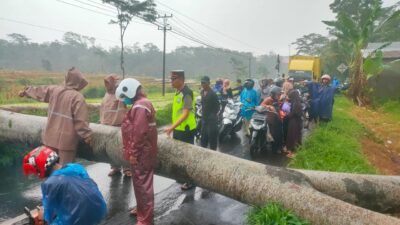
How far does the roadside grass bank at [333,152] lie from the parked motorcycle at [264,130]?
578 millimetres

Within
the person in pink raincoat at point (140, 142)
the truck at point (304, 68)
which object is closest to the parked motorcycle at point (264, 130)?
the person in pink raincoat at point (140, 142)

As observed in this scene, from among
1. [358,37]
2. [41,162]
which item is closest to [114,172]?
[41,162]

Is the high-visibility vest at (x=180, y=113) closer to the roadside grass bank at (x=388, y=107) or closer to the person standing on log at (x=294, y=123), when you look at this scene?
the person standing on log at (x=294, y=123)

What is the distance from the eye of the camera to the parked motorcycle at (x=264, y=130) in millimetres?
7672

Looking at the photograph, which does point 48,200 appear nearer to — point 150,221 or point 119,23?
point 150,221

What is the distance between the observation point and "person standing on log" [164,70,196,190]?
5.29 metres

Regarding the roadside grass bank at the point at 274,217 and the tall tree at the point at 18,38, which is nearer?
the roadside grass bank at the point at 274,217

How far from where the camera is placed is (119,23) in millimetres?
32688

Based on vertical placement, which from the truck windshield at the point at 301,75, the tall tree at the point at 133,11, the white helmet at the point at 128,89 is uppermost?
the tall tree at the point at 133,11

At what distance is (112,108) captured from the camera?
6.10 m

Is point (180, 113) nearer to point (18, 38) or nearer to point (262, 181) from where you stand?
point (262, 181)

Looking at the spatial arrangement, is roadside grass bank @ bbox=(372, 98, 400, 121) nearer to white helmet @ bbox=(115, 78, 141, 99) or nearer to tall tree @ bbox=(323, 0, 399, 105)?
tall tree @ bbox=(323, 0, 399, 105)

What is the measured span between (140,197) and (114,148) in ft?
3.94

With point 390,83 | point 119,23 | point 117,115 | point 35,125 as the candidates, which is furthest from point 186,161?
point 119,23
